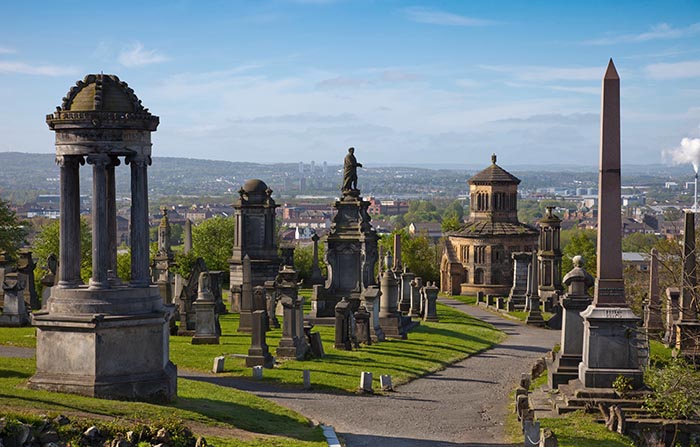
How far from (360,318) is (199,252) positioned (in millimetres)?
31890

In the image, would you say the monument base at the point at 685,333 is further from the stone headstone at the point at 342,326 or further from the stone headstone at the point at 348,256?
the stone headstone at the point at 348,256

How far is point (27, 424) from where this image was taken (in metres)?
12.8

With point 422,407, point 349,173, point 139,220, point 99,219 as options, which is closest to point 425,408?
point 422,407

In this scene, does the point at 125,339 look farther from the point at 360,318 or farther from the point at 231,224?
the point at 231,224

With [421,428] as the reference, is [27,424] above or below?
above

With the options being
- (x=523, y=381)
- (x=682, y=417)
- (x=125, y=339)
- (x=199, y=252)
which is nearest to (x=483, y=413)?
(x=523, y=381)

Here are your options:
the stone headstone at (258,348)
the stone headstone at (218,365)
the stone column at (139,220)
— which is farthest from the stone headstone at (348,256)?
the stone column at (139,220)

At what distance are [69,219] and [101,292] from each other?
1.41 meters

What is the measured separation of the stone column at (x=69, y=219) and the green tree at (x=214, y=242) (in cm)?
4125

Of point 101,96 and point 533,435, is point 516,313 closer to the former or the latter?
point 533,435

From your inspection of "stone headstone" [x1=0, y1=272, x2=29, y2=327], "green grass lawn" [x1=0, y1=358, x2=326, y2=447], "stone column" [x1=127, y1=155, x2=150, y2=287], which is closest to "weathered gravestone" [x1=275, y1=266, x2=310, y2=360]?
"green grass lawn" [x1=0, y1=358, x2=326, y2=447]

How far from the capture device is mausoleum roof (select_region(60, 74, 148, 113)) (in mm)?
16312

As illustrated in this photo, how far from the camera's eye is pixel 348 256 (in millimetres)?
38188

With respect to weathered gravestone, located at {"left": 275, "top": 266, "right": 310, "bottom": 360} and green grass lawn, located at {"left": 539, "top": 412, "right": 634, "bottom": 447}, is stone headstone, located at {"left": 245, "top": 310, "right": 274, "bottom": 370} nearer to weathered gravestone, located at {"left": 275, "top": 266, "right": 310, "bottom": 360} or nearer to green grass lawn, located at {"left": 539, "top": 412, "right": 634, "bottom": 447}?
weathered gravestone, located at {"left": 275, "top": 266, "right": 310, "bottom": 360}
